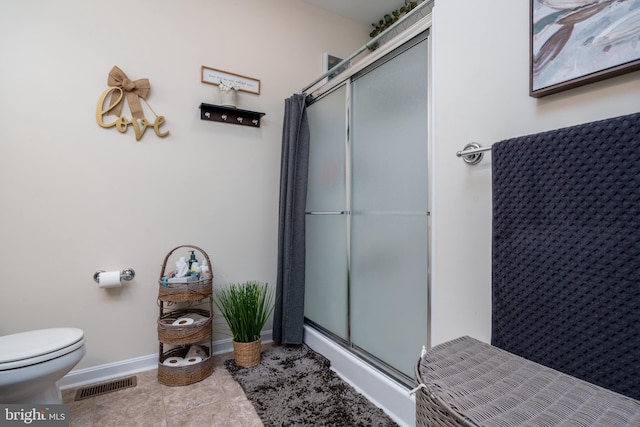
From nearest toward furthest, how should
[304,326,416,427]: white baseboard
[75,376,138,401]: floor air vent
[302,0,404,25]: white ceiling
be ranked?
[304,326,416,427]: white baseboard < [75,376,138,401]: floor air vent < [302,0,404,25]: white ceiling

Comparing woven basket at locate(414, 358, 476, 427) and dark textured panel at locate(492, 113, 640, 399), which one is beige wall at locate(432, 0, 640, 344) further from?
woven basket at locate(414, 358, 476, 427)

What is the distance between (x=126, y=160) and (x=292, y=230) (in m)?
1.16

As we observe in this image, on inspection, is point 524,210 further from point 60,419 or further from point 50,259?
point 50,259

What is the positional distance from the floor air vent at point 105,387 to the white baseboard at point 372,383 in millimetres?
1154

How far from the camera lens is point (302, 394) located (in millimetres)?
1693

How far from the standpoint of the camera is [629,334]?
→ 2.28ft

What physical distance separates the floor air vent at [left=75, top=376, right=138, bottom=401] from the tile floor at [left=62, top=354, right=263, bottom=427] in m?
0.03

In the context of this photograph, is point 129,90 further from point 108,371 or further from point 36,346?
point 108,371

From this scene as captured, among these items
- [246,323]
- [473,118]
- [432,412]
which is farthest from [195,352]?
[473,118]

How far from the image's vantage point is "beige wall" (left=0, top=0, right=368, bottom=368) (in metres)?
1.73

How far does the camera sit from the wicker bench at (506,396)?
0.57 meters

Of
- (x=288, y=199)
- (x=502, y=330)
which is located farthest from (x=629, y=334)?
(x=288, y=199)

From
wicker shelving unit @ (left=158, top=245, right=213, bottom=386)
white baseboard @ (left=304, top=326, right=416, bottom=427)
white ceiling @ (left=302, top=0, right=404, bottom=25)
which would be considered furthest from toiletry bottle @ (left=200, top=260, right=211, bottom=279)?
white ceiling @ (left=302, top=0, right=404, bottom=25)

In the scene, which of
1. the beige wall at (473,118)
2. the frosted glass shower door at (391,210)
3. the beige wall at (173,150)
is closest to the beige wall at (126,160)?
the beige wall at (173,150)
